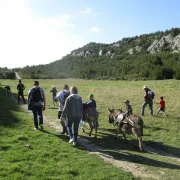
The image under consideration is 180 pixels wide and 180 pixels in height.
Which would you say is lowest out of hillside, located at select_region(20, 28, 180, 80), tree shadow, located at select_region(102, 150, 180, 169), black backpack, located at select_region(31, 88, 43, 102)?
tree shadow, located at select_region(102, 150, 180, 169)

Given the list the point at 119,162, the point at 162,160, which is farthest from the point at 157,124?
the point at 119,162

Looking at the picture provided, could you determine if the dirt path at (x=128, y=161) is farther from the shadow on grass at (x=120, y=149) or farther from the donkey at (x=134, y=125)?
the donkey at (x=134, y=125)

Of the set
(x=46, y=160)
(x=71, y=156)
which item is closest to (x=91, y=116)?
(x=71, y=156)

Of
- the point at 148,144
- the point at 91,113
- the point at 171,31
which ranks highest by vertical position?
the point at 171,31

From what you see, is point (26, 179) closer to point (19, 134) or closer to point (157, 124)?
point (19, 134)

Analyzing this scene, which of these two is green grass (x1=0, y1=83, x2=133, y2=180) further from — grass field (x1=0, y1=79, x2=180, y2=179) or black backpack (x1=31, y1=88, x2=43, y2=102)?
black backpack (x1=31, y1=88, x2=43, y2=102)

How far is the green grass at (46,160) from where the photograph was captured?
7.53 meters

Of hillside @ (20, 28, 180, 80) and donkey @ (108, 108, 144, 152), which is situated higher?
hillside @ (20, 28, 180, 80)

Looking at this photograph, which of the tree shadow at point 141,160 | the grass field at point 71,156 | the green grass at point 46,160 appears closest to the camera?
the green grass at point 46,160

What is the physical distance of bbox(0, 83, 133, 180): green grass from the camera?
297 inches

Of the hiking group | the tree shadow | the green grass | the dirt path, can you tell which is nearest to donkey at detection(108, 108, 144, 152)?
the hiking group

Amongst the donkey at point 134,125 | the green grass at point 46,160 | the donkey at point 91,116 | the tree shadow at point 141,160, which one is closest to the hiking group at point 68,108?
the donkey at point 91,116

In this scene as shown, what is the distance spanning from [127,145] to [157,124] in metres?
5.85

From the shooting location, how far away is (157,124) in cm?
1669
